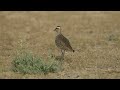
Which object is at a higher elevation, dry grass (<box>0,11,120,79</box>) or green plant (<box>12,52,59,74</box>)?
dry grass (<box>0,11,120,79</box>)

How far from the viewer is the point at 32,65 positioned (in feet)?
44.1

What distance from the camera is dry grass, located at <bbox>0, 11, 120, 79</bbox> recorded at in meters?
13.6

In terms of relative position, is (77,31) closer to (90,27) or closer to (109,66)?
(90,27)

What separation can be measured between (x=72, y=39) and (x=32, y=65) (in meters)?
6.74

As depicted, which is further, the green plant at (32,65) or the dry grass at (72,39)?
the dry grass at (72,39)

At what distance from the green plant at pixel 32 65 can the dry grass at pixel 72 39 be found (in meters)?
0.17

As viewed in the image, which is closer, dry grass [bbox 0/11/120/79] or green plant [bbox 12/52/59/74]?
green plant [bbox 12/52/59/74]

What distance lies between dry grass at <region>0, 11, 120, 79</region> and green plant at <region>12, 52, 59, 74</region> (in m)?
0.17

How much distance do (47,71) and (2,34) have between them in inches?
342

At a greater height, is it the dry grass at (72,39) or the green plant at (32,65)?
the dry grass at (72,39)

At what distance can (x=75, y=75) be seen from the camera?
13.0m

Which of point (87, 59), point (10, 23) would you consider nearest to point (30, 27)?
point (10, 23)

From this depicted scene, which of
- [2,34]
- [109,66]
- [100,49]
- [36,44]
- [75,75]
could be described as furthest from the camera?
[2,34]

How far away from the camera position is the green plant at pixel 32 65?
518 inches
